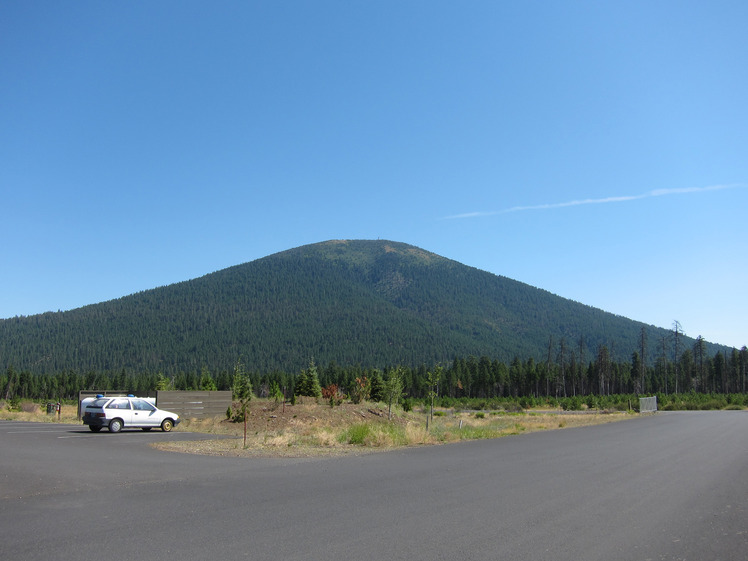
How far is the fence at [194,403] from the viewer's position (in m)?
29.6

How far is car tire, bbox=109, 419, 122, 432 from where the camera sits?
22.8 metres

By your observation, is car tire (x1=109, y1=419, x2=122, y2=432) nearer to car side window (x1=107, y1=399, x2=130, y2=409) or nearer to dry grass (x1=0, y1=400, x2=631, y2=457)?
car side window (x1=107, y1=399, x2=130, y2=409)

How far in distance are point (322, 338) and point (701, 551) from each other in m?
192

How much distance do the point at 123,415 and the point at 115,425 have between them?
1.56 ft

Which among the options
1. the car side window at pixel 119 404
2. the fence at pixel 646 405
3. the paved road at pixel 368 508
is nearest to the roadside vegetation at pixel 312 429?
the paved road at pixel 368 508

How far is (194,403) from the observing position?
100ft

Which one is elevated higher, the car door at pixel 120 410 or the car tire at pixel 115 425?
the car door at pixel 120 410

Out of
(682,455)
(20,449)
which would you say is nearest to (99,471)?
(20,449)

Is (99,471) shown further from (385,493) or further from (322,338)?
(322,338)

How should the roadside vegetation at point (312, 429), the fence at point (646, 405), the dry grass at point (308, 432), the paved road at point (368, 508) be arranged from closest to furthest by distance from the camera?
the paved road at point (368, 508) → the dry grass at point (308, 432) → the roadside vegetation at point (312, 429) → the fence at point (646, 405)

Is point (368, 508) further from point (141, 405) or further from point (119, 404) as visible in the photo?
point (141, 405)

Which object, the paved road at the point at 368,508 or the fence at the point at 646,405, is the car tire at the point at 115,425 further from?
the fence at the point at 646,405

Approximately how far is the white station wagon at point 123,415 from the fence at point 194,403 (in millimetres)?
5056

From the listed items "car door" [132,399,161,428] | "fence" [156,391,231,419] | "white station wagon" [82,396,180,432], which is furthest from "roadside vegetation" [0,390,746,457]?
"car door" [132,399,161,428]
